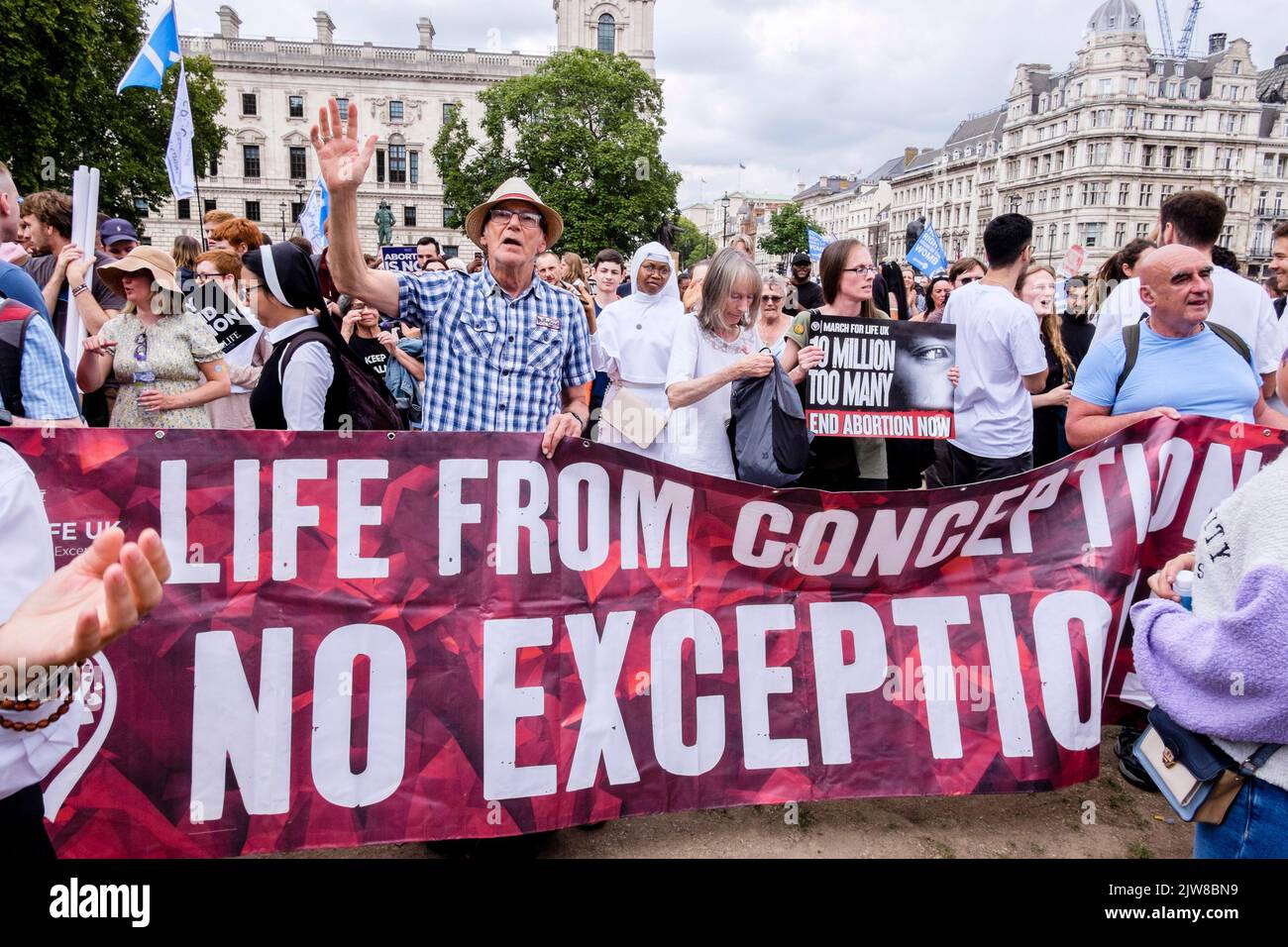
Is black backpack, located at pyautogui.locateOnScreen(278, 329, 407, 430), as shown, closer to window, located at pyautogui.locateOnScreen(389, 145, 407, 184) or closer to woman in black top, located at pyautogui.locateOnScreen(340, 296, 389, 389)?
woman in black top, located at pyautogui.locateOnScreen(340, 296, 389, 389)

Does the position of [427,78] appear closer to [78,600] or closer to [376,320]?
[376,320]

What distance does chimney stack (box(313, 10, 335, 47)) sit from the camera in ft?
231

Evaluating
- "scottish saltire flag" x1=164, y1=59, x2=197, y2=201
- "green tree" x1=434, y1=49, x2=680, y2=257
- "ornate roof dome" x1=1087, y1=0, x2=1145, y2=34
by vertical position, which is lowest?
"scottish saltire flag" x1=164, y1=59, x2=197, y2=201

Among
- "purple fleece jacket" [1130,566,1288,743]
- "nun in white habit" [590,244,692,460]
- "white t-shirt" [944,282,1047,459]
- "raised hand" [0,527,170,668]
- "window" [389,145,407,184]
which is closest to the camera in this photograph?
"raised hand" [0,527,170,668]

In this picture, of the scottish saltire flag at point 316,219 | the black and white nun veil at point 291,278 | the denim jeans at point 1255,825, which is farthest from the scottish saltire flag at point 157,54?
the denim jeans at point 1255,825

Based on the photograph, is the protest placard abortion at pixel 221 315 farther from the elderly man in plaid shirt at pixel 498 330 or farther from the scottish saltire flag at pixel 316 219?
the scottish saltire flag at pixel 316 219

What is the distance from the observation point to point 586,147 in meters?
52.9

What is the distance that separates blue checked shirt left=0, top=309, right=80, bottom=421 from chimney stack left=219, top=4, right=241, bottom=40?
81.8m

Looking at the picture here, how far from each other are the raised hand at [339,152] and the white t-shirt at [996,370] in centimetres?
321

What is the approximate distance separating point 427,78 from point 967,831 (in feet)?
262

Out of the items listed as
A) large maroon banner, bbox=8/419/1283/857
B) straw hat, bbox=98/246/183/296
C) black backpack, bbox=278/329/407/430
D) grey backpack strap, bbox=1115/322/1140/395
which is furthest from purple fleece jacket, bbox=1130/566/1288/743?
straw hat, bbox=98/246/183/296

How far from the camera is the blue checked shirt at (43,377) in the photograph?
3016mm
